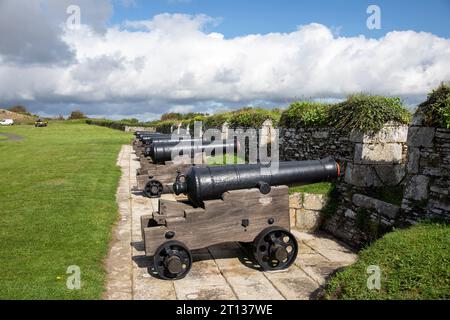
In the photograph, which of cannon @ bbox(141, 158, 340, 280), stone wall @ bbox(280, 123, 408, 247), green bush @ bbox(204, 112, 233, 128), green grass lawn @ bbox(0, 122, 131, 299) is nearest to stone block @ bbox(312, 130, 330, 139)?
stone wall @ bbox(280, 123, 408, 247)

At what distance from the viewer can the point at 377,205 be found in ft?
19.4

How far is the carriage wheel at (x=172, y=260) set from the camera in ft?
14.5

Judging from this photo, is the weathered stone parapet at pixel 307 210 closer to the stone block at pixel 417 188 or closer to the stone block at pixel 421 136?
Result: the stone block at pixel 417 188

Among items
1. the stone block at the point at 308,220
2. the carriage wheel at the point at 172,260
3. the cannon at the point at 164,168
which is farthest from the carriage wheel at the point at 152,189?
the carriage wheel at the point at 172,260

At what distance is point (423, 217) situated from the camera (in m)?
5.01

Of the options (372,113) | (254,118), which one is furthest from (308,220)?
(254,118)

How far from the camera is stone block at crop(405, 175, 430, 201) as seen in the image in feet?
16.5

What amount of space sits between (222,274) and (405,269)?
6.66 feet
